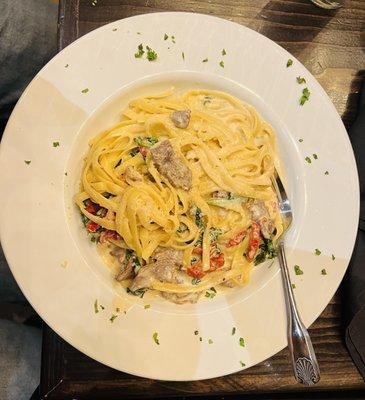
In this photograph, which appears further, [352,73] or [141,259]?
[352,73]

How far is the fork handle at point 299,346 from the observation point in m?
1.78

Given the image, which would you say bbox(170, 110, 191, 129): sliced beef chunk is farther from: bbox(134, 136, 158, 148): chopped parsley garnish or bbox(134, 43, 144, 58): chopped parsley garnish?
bbox(134, 43, 144, 58): chopped parsley garnish

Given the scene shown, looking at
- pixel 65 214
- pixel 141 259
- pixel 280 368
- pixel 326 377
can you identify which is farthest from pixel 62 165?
pixel 326 377

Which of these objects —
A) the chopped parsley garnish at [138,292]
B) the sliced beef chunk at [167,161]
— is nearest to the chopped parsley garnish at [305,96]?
the sliced beef chunk at [167,161]

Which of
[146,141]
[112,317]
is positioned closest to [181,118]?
[146,141]

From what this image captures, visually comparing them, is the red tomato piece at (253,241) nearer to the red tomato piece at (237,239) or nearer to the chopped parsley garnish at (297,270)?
the red tomato piece at (237,239)

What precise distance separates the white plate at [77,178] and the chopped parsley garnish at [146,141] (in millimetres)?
149

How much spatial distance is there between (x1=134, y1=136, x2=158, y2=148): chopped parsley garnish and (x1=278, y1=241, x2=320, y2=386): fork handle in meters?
0.78

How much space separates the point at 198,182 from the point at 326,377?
108cm

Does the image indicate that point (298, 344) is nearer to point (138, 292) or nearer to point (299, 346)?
point (299, 346)

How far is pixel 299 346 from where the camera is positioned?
1786 millimetres

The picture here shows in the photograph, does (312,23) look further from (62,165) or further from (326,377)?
(326,377)

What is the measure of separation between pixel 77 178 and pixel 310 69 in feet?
3.94

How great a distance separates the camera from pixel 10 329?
2.26 m
